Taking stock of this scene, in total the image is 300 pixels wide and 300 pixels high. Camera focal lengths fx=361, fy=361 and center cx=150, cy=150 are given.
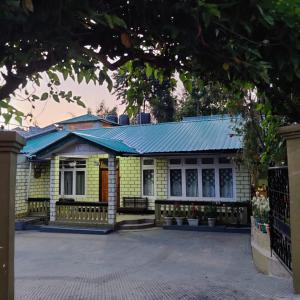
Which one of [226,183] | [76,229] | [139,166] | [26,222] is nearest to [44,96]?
[76,229]

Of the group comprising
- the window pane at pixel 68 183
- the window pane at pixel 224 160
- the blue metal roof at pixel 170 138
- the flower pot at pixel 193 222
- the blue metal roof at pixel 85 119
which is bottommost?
the flower pot at pixel 193 222

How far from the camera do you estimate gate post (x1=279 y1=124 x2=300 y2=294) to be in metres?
3.76

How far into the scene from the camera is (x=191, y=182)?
15.7 m

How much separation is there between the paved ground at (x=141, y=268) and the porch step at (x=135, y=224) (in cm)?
82

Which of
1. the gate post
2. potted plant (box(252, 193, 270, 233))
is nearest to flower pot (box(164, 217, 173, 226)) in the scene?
potted plant (box(252, 193, 270, 233))

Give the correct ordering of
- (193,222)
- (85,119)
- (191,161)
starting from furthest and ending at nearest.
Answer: (85,119) < (191,161) < (193,222)

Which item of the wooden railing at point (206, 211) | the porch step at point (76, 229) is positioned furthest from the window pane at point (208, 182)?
the porch step at point (76, 229)

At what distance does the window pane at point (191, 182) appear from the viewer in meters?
15.5

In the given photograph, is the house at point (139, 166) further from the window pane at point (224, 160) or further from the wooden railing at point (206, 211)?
the wooden railing at point (206, 211)

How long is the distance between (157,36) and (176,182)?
13.3 meters

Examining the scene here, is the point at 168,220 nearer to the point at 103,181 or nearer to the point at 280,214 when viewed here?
the point at 103,181

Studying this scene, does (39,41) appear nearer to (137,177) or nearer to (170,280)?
(170,280)

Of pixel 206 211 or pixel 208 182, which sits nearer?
pixel 206 211

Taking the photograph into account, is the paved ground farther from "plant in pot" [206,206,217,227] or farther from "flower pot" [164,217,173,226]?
"flower pot" [164,217,173,226]
